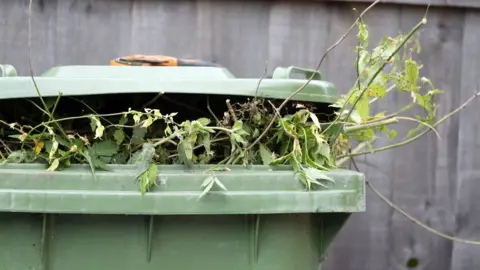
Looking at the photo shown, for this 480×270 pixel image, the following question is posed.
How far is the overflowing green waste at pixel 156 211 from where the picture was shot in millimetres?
1184

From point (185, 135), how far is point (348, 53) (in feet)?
4.73

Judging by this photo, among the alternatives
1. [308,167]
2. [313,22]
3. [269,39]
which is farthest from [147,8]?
[308,167]

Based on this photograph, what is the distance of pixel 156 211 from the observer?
1180 millimetres

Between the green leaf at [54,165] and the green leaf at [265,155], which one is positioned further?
the green leaf at [265,155]

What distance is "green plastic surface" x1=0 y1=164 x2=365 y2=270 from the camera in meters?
1.18

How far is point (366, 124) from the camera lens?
161 centimetres

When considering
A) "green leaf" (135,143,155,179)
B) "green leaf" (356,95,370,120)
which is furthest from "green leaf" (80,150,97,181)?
"green leaf" (356,95,370,120)

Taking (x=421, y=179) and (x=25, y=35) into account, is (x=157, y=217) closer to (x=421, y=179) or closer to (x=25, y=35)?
(x=25, y=35)

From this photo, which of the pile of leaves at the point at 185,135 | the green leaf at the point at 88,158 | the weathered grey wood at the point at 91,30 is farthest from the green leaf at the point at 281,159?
the weathered grey wood at the point at 91,30

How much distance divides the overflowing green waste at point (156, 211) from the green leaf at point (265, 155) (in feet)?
0.14

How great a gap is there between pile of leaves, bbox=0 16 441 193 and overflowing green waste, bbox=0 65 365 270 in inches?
1.1

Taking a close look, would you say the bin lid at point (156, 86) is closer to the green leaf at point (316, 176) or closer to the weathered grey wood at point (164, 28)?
the green leaf at point (316, 176)

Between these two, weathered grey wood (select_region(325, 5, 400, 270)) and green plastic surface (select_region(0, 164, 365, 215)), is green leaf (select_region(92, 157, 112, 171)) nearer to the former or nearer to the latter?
green plastic surface (select_region(0, 164, 365, 215))

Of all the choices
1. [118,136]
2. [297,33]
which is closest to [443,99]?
[297,33]
